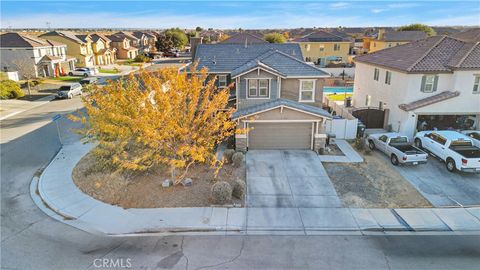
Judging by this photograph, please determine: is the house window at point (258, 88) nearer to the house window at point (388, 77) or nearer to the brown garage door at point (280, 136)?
the brown garage door at point (280, 136)

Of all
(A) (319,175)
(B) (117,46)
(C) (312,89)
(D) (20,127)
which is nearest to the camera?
(A) (319,175)

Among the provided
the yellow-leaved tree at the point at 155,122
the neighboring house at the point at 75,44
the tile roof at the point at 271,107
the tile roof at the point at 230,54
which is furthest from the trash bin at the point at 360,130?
the neighboring house at the point at 75,44

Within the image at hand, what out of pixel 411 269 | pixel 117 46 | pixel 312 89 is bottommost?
pixel 411 269

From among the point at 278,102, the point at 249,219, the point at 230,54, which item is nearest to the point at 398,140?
the point at 278,102

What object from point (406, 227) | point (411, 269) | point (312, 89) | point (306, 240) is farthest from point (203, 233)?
point (312, 89)

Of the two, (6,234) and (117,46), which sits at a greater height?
(117,46)

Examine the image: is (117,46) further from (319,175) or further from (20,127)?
(319,175)

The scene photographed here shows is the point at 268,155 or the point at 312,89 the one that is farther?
the point at 312,89

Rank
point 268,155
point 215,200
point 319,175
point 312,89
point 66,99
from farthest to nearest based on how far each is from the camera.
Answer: point 66,99, point 312,89, point 268,155, point 319,175, point 215,200
